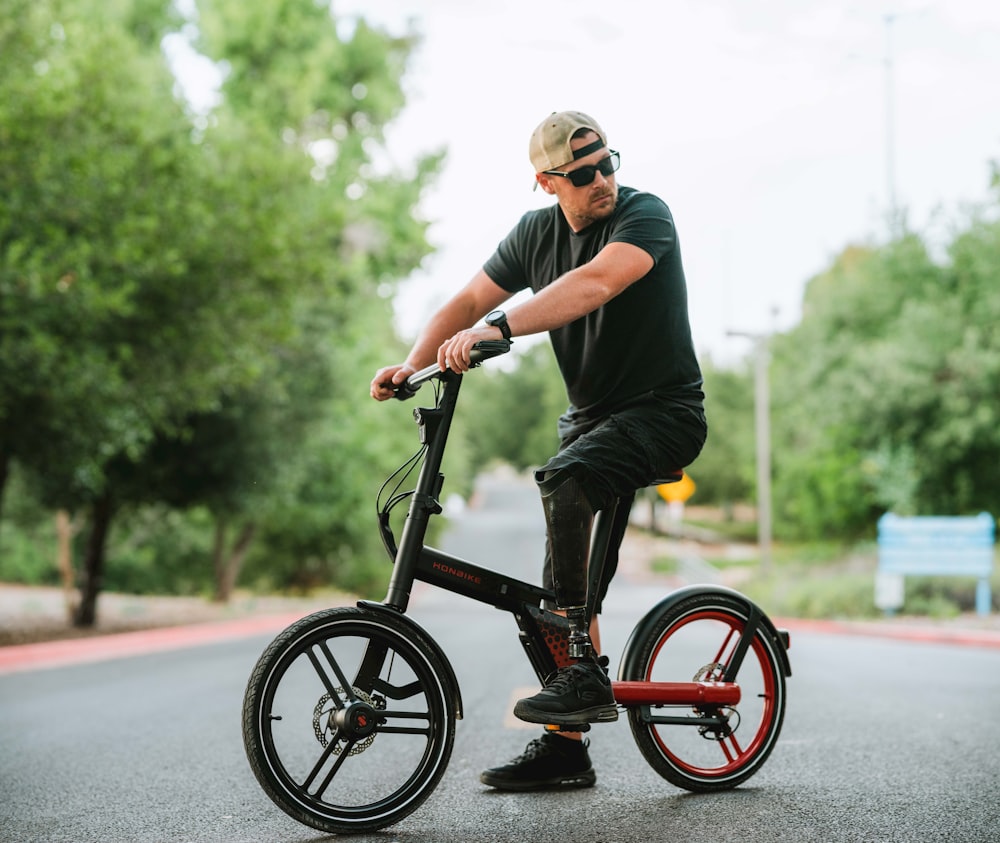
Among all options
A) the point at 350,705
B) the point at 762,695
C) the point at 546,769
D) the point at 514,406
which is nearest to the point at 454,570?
the point at 350,705

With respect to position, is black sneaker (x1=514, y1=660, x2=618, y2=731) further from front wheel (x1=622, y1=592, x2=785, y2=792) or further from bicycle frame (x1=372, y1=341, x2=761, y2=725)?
front wheel (x1=622, y1=592, x2=785, y2=792)

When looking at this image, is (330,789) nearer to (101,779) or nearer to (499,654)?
(101,779)

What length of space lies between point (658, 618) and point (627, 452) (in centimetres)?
67

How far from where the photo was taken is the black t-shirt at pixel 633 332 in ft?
11.8

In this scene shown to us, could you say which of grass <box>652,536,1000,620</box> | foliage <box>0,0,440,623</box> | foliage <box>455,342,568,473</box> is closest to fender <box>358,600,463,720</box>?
foliage <box>0,0,440,623</box>

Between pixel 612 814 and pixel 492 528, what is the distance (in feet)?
188

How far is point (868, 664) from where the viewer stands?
9.33 meters

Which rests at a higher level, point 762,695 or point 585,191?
point 585,191

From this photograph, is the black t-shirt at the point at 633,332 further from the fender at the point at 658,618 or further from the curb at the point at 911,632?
the curb at the point at 911,632

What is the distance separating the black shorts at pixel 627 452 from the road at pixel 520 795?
0.74m

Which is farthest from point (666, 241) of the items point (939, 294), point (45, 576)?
point (45, 576)

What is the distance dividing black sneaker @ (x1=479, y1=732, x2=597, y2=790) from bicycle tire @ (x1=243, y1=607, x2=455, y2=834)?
44cm

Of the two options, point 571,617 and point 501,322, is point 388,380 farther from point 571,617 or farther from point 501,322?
point 571,617

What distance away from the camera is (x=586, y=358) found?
3.70 m
